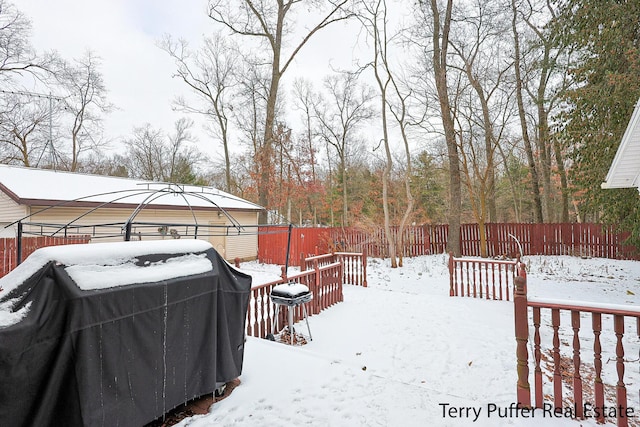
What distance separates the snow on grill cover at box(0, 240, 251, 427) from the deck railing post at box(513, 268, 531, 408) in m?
2.45

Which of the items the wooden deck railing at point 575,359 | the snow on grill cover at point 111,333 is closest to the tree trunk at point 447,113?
the wooden deck railing at point 575,359

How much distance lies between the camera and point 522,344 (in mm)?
2645

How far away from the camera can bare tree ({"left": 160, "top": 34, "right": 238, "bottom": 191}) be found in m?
17.5

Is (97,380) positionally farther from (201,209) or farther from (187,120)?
(187,120)

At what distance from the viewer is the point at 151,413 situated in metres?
2.05

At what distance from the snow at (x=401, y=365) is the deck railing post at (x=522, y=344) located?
5.3 inches

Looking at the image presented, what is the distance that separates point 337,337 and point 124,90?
22.6 m

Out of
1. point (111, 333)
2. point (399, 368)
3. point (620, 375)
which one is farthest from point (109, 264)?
point (620, 375)

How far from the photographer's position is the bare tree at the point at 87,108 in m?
18.4

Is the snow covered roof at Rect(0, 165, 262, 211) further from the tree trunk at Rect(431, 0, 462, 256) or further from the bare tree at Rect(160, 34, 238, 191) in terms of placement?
the bare tree at Rect(160, 34, 238, 191)

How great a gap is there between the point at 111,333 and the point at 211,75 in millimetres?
20386

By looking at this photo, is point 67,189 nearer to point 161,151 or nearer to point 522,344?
point 522,344

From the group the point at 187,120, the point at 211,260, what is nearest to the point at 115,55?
the point at 187,120

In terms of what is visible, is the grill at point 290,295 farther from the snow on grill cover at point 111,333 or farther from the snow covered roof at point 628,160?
the snow covered roof at point 628,160
